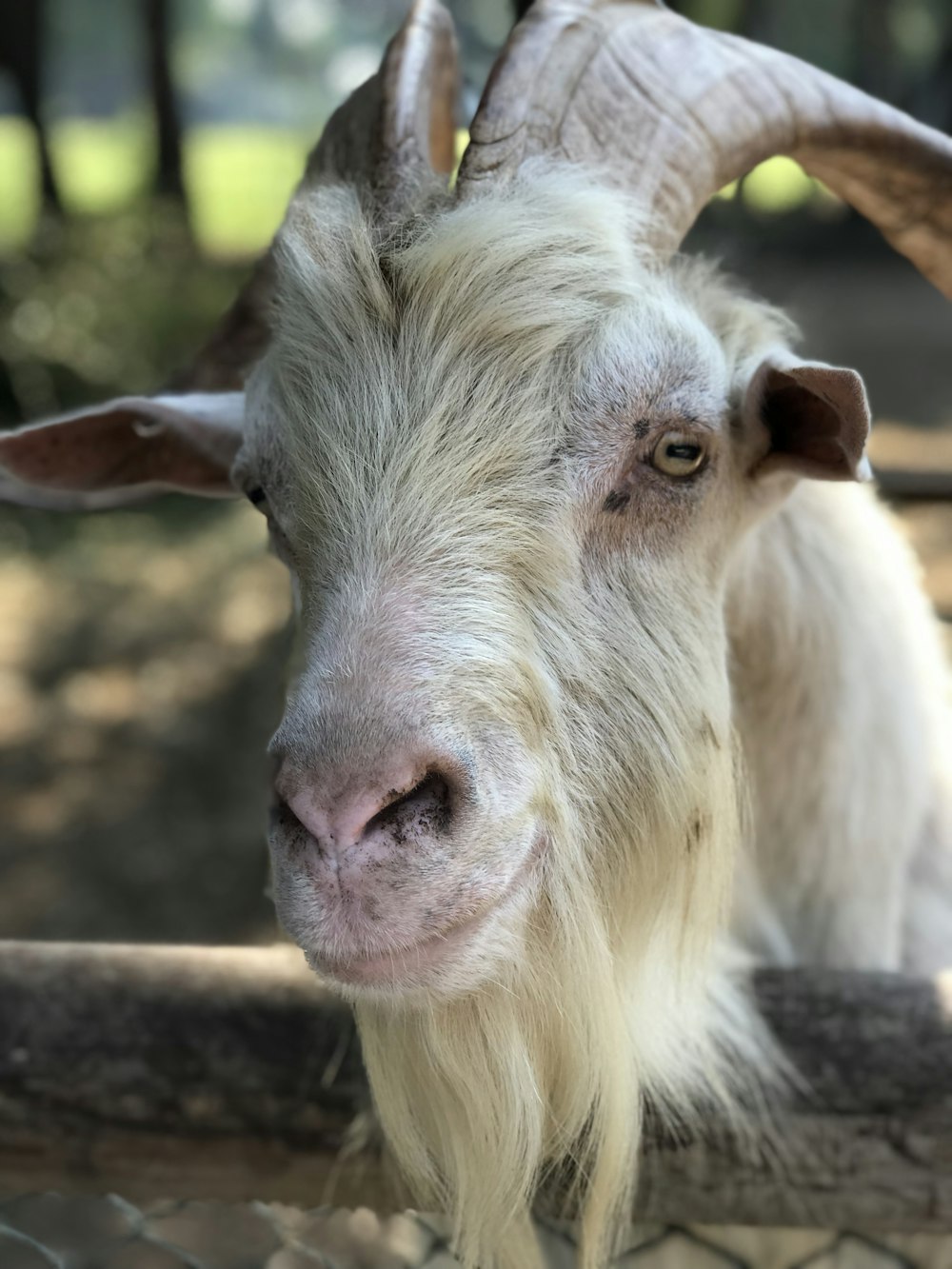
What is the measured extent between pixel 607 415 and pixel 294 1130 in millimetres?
1093

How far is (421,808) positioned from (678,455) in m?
0.74

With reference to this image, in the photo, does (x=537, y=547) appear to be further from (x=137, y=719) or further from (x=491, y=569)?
(x=137, y=719)

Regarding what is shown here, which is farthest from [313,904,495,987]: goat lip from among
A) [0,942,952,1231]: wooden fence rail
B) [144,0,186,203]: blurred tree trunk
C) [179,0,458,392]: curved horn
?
[144,0,186,203]: blurred tree trunk

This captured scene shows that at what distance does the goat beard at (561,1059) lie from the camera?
180 cm

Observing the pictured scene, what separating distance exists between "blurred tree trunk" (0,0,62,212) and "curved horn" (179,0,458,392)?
34.7ft

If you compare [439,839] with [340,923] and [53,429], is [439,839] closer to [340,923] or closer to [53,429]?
[340,923]

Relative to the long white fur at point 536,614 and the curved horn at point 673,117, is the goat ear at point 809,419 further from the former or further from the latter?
the curved horn at point 673,117

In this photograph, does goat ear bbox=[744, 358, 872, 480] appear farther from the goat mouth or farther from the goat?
the goat mouth

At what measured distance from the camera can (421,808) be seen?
4.91ft

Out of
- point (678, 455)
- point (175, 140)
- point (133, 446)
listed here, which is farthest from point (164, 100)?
point (678, 455)

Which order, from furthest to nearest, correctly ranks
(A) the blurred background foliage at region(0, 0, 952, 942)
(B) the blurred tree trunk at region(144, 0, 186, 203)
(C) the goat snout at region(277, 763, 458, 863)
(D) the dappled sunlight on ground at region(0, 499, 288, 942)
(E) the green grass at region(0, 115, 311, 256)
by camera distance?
1. (B) the blurred tree trunk at region(144, 0, 186, 203)
2. (E) the green grass at region(0, 115, 311, 256)
3. (A) the blurred background foliage at region(0, 0, 952, 942)
4. (D) the dappled sunlight on ground at region(0, 499, 288, 942)
5. (C) the goat snout at region(277, 763, 458, 863)

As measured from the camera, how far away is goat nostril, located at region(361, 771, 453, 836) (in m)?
1.49

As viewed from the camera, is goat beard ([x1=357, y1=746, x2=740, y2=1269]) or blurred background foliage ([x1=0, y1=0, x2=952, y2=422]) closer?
goat beard ([x1=357, y1=746, x2=740, y2=1269])

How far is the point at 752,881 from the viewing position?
2719 mm
